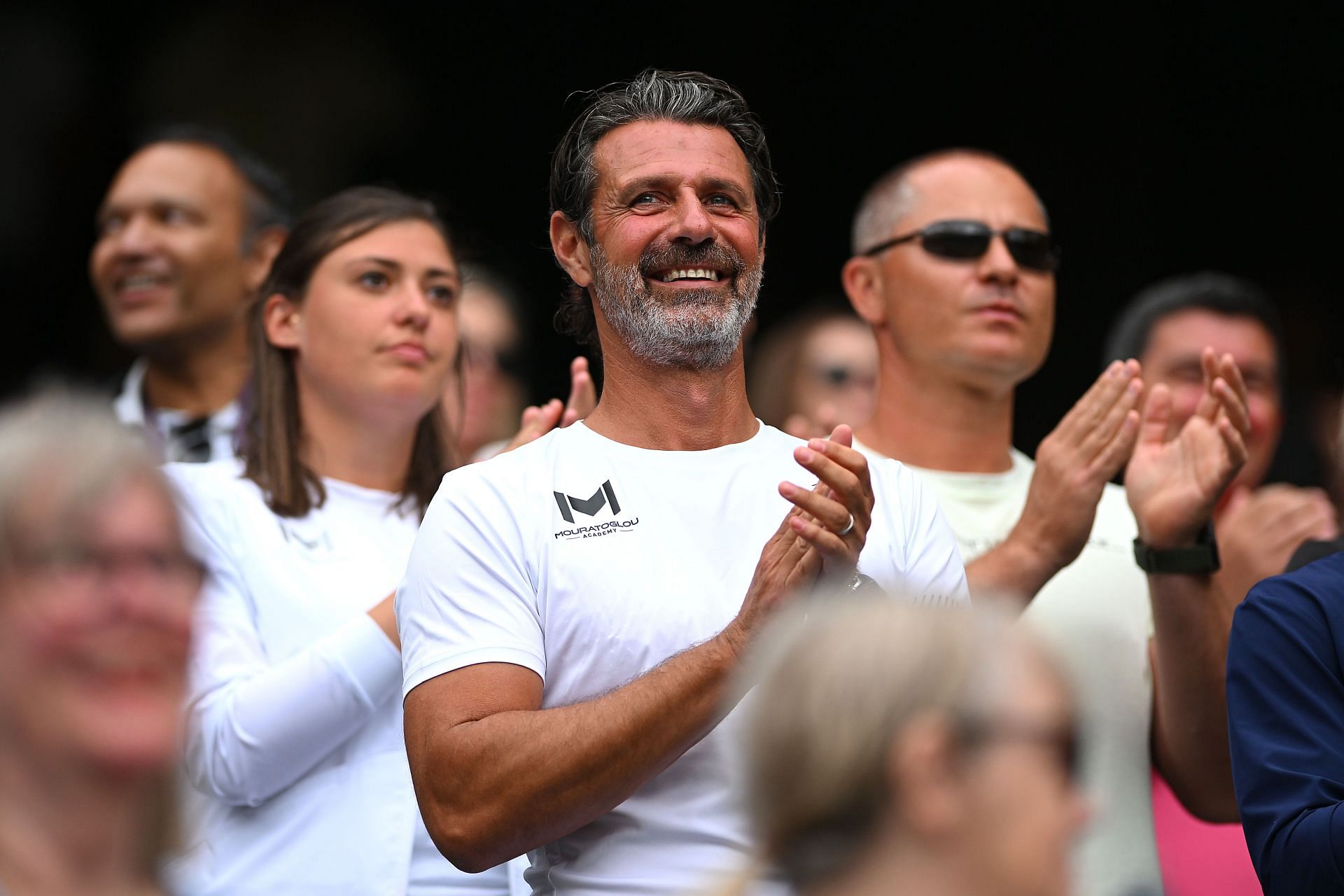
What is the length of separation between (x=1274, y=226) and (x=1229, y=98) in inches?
22.8

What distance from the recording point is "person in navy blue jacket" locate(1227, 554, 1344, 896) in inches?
106

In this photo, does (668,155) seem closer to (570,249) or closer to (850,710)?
(570,249)

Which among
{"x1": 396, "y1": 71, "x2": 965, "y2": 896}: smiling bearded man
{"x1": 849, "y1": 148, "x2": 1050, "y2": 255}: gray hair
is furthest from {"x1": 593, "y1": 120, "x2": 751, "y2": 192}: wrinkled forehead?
{"x1": 849, "y1": 148, "x2": 1050, "y2": 255}: gray hair

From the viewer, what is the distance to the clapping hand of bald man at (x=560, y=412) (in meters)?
3.65

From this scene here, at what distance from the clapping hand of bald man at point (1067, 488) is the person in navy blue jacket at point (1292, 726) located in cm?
77

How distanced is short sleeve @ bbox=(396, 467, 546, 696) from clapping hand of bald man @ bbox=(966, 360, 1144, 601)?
1115mm

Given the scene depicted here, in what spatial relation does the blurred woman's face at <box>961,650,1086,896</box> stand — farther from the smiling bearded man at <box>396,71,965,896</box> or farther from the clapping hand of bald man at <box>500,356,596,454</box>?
the clapping hand of bald man at <box>500,356,596,454</box>

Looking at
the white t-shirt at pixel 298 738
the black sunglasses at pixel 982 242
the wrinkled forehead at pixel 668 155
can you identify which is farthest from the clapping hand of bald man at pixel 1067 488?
the white t-shirt at pixel 298 738

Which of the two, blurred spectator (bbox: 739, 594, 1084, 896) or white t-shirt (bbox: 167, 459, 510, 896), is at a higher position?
blurred spectator (bbox: 739, 594, 1084, 896)

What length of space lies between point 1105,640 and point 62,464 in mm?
2904

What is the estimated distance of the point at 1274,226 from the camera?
7.41 metres

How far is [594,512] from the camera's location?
3.01 metres

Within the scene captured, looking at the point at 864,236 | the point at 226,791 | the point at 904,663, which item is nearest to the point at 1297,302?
the point at 864,236

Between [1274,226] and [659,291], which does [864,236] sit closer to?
[659,291]
